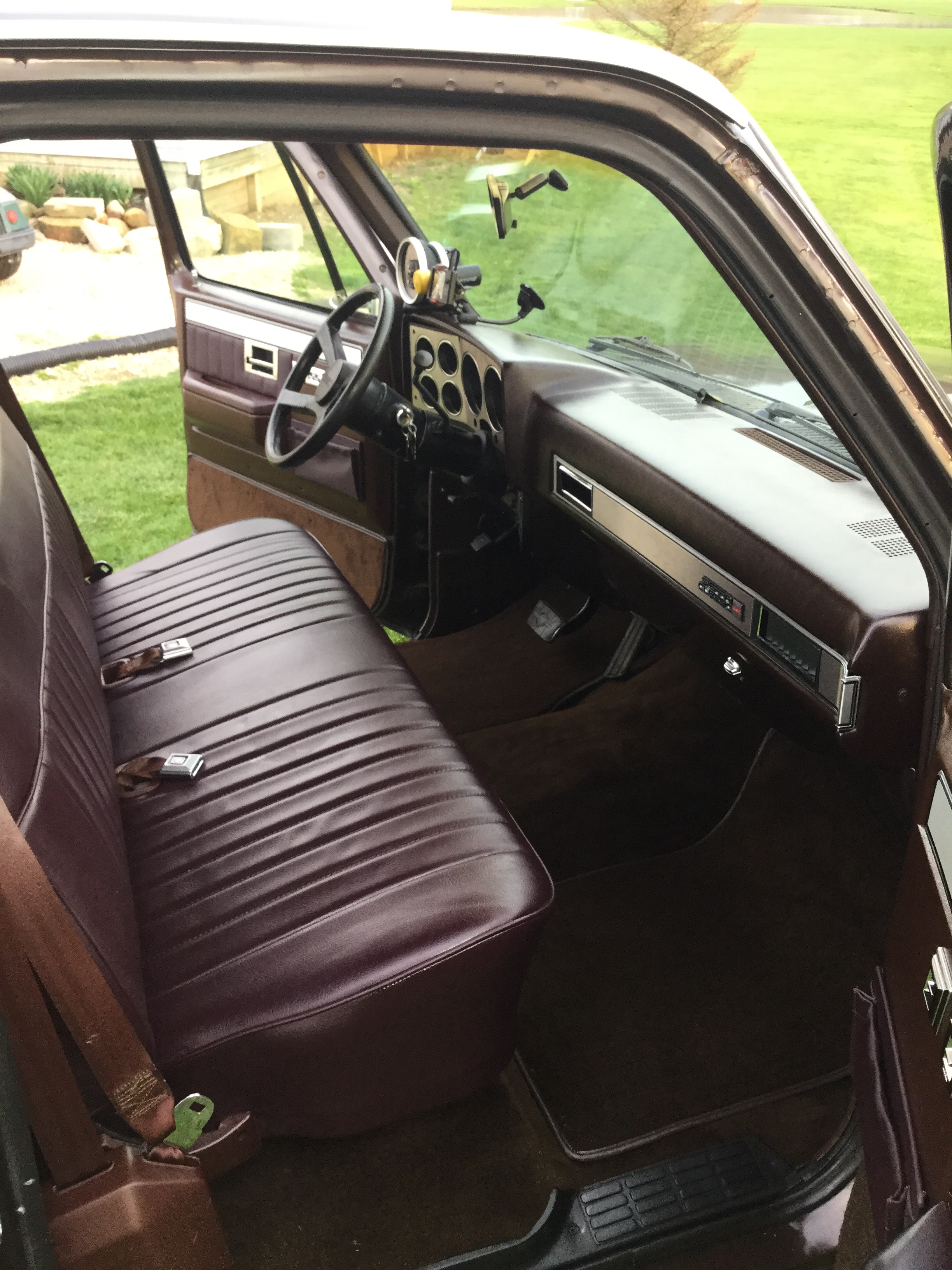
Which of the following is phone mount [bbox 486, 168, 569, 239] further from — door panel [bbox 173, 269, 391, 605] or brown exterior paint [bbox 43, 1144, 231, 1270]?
brown exterior paint [bbox 43, 1144, 231, 1270]

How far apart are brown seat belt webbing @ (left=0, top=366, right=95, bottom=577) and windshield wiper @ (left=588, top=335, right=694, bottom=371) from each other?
1.18m

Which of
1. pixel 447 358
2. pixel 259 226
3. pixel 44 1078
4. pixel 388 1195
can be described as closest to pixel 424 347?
pixel 447 358

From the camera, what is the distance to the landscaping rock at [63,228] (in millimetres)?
7602

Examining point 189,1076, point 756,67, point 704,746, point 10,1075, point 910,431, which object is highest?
point 756,67

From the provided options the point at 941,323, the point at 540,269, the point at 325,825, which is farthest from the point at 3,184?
the point at 941,323

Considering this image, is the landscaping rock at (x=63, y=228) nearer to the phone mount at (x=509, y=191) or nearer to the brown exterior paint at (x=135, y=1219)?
the phone mount at (x=509, y=191)

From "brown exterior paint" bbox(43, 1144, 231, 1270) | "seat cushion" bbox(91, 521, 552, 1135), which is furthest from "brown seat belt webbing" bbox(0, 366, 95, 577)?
"brown exterior paint" bbox(43, 1144, 231, 1270)

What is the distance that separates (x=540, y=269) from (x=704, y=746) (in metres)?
1.16

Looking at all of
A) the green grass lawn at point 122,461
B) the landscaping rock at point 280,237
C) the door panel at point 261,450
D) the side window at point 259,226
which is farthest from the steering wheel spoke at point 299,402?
the green grass lawn at point 122,461

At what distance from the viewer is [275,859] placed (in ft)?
4.90

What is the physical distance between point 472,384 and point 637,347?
435 millimetres

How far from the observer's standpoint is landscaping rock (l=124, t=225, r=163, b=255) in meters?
7.57

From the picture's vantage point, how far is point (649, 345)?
2.27 meters

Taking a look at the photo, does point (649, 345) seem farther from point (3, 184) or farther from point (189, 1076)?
point (3, 184)
